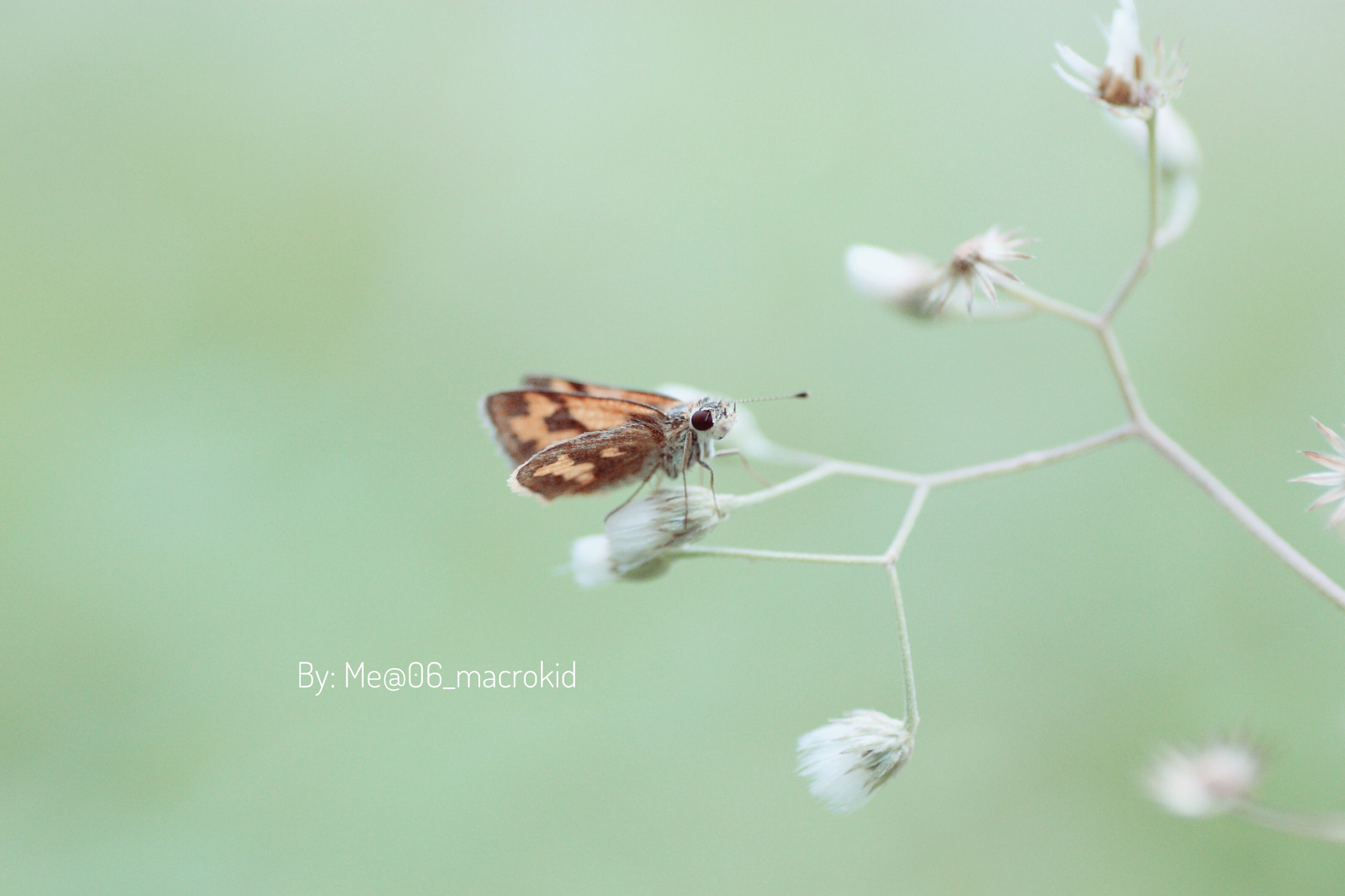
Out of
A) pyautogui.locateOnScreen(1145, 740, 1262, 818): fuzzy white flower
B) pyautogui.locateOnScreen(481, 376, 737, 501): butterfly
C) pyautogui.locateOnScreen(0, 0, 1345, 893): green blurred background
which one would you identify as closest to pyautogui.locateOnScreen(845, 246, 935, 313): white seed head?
pyautogui.locateOnScreen(481, 376, 737, 501): butterfly

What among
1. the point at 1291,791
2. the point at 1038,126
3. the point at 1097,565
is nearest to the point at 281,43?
the point at 1038,126

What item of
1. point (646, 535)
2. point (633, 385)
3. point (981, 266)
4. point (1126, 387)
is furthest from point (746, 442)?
point (633, 385)

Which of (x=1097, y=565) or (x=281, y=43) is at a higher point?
(x=281, y=43)

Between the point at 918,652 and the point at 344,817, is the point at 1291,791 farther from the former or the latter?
the point at 344,817

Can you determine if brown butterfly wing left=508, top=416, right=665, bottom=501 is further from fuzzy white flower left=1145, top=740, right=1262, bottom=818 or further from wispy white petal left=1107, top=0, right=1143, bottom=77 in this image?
fuzzy white flower left=1145, top=740, right=1262, bottom=818

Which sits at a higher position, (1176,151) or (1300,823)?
(1176,151)

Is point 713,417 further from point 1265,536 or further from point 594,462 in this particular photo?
point 1265,536

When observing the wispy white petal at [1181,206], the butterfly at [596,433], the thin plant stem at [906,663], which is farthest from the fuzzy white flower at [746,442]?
the wispy white petal at [1181,206]
